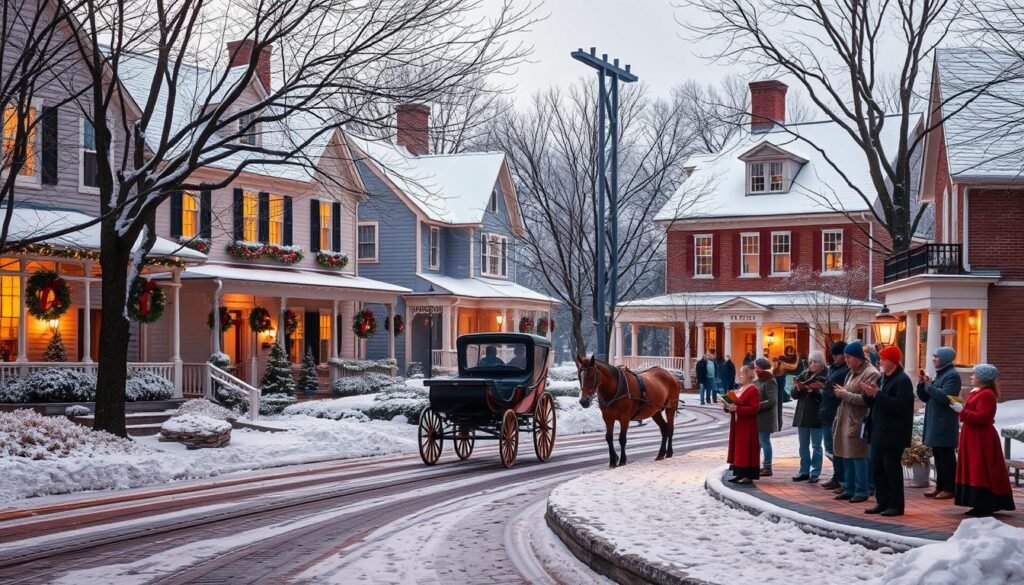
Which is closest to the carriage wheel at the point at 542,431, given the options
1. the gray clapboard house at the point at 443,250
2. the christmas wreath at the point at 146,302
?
the christmas wreath at the point at 146,302

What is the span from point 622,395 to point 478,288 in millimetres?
28635

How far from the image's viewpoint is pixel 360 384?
119 feet

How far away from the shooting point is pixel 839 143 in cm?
5028

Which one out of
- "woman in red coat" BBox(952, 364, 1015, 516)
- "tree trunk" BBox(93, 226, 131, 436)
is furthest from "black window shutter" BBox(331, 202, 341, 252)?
"woman in red coat" BBox(952, 364, 1015, 516)

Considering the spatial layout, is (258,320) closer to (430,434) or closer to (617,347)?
(430,434)

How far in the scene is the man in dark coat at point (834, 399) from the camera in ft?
42.0

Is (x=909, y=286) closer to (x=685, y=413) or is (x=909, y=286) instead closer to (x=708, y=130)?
(x=685, y=413)

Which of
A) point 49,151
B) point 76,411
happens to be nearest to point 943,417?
point 76,411

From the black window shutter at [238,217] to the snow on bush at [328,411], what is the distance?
753 cm

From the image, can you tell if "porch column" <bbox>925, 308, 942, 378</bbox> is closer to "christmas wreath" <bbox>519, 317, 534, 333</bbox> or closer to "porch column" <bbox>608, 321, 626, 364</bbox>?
"porch column" <bbox>608, 321, 626, 364</bbox>

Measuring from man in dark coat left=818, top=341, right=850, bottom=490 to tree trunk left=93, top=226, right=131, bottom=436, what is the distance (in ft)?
38.7

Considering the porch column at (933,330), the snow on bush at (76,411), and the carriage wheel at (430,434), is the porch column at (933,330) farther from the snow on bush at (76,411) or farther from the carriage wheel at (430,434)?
the snow on bush at (76,411)

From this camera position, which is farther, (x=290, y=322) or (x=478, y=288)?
(x=478, y=288)

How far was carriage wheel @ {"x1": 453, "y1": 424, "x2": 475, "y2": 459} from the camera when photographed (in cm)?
1978
